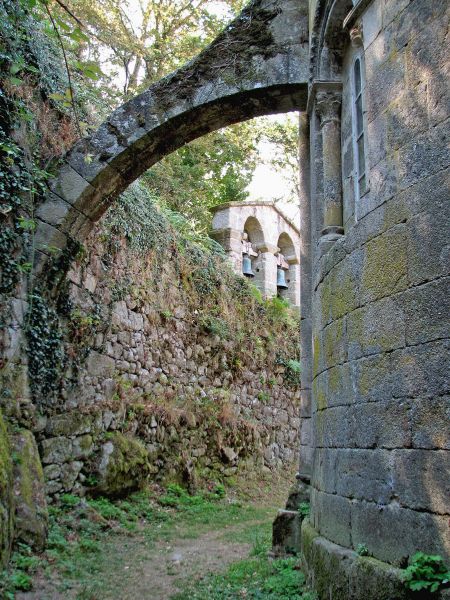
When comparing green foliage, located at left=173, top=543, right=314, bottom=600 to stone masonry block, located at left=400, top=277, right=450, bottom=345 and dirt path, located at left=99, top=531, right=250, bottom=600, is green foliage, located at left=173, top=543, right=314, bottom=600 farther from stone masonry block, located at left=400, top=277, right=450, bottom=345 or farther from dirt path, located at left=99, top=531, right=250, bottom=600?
stone masonry block, located at left=400, top=277, right=450, bottom=345

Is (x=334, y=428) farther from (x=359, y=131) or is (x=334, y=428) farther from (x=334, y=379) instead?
(x=359, y=131)

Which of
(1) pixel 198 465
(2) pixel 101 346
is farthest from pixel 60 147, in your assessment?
(1) pixel 198 465

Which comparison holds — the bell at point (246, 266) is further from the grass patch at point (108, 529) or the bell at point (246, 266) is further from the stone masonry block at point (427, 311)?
the stone masonry block at point (427, 311)

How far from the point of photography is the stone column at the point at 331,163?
14.5 ft

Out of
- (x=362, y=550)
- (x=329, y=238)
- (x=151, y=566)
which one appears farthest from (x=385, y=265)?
(x=151, y=566)

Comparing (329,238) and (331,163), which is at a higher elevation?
(331,163)

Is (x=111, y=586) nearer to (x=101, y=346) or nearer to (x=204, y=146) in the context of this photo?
(x=101, y=346)

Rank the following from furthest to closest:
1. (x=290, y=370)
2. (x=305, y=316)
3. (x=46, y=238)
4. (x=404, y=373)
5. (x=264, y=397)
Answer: (x=290, y=370)
(x=264, y=397)
(x=46, y=238)
(x=305, y=316)
(x=404, y=373)

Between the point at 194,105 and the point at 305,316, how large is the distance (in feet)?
8.73

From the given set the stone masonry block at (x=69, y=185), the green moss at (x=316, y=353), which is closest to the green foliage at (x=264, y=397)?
the stone masonry block at (x=69, y=185)

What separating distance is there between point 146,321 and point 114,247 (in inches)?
52.8

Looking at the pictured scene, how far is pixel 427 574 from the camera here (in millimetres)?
2578

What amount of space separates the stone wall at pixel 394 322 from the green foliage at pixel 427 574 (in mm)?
53

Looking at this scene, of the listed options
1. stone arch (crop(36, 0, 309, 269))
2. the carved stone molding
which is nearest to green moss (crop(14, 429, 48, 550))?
stone arch (crop(36, 0, 309, 269))
